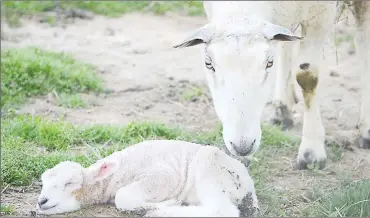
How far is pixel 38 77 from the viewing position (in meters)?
8.53

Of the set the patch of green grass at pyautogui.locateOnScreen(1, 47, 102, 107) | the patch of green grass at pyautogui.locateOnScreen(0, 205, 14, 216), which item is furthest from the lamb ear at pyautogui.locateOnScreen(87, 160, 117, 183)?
the patch of green grass at pyautogui.locateOnScreen(1, 47, 102, 107)

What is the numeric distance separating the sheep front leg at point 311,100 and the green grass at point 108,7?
17.6ft

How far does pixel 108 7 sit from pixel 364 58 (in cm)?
601

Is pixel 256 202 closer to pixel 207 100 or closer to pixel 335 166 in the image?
pixel 335 166

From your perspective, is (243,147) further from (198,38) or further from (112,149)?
(112,149)

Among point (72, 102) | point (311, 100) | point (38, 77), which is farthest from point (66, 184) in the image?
point (38, 77)

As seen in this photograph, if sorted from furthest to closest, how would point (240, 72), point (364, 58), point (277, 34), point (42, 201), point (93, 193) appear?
1. point (364, 58)
2. point (277, 34)
3. point (240, 72)
4. point (93, 193)
5. point (42, 201)

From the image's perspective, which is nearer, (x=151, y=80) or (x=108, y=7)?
(x=151, y=80)

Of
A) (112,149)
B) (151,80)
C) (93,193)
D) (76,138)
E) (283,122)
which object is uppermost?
(93,193)

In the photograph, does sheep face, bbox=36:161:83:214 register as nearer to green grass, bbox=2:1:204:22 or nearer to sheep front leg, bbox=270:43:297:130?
sheep front leg, bbox=270:43:297:130

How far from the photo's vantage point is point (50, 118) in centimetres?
773

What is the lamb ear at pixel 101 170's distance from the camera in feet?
17.2

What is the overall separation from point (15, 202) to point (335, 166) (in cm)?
271

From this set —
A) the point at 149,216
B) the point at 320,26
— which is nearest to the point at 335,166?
the point at 320,26
